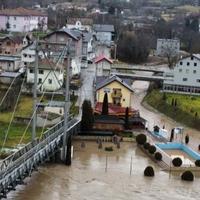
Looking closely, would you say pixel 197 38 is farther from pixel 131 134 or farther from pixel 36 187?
pixel 36 187

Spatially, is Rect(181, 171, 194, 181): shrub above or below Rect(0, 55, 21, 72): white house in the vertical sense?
below

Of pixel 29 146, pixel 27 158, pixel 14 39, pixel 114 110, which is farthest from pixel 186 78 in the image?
pixel 27 158

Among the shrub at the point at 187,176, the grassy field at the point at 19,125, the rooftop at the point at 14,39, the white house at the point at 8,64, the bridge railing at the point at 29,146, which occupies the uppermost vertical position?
the rooftop at the point at 14,39

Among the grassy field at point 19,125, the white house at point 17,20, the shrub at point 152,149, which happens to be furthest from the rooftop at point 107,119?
the white house at point 17,20

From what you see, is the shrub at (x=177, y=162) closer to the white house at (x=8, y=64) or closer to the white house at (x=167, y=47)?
the white house at (x=8, y=64)

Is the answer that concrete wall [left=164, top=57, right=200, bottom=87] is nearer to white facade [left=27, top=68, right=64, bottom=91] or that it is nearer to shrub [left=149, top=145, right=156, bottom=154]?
white facade [left=27, top=68, right=64, bottom=91]

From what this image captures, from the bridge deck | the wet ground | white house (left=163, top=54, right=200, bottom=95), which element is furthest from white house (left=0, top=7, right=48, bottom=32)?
the wet ground
